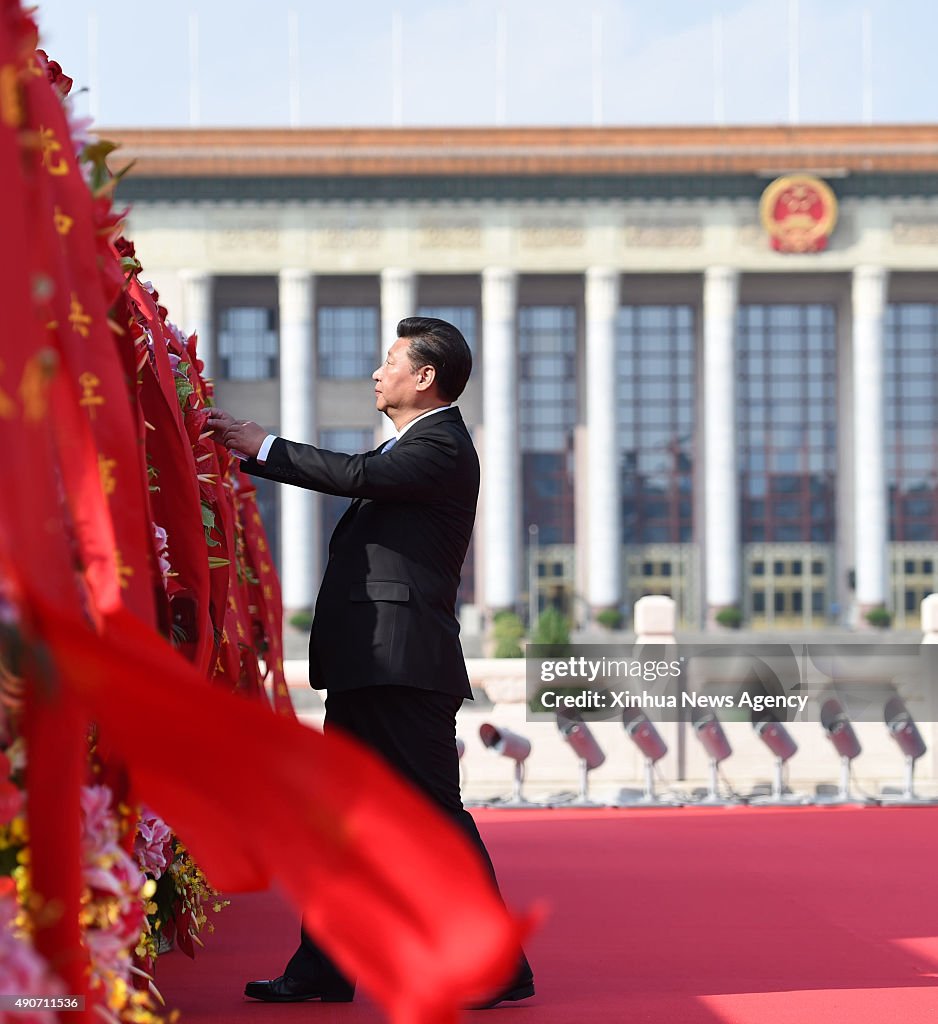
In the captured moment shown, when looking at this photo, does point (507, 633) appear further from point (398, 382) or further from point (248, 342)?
point (398, 382)

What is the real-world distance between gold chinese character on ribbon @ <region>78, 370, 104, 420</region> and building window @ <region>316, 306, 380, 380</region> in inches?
1632

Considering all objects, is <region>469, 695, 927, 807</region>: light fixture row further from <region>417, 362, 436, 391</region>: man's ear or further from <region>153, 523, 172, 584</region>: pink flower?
<region>153, 523, 172, 584</region>: pink flower

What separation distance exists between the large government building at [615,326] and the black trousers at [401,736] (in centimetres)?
3571

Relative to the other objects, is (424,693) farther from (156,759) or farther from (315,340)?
(315,340)

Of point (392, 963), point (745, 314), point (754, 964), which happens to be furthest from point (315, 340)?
point (392, 963)

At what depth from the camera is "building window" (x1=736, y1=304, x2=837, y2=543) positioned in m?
43.8

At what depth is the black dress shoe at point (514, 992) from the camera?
404cm

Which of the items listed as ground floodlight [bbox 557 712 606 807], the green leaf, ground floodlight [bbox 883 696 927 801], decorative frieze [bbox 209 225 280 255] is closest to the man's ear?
the green leaf

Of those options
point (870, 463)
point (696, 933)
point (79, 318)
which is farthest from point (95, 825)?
point (870, 463)

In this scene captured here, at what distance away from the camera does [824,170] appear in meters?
38.4

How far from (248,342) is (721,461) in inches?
578

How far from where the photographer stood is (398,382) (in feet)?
14.0

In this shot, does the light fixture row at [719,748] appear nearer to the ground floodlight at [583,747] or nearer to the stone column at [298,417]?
the ground floodlight at [583,747]

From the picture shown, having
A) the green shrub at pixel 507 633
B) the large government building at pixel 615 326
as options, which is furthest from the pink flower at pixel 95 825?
the large government building at pixel 615 326
